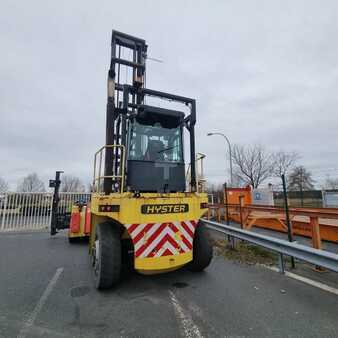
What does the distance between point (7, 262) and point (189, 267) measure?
15.2 ft

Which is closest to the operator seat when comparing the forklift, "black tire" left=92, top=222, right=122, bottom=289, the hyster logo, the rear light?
the forklift

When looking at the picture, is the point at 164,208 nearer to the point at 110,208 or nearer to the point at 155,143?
the point at 110,208

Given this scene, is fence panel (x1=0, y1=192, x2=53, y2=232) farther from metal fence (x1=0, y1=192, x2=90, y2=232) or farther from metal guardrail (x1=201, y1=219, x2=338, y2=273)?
metal guardrail (x1=201, y1=219, x2=338, y2=273)

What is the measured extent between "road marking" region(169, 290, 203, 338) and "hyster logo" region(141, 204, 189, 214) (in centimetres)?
141

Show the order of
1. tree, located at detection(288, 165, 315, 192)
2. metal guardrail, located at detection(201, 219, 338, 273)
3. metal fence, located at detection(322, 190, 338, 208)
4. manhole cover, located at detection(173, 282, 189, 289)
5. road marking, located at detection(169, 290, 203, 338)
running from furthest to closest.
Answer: tree, located at detection(288, 165, 315, 192) < metal fence, located at detection(322, 190, 338, 208) < manhole cover, located at detection(173, 282, 189, 289) < metal guardrail, located at detection(201, 219, 338, 273) < road marking, located at detection(169, 290, 203, 338)

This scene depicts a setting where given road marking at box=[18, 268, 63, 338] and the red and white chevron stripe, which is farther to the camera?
the red and white chevron stripe

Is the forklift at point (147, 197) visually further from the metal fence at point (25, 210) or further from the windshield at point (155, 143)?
the metal fence at point (25, 210)

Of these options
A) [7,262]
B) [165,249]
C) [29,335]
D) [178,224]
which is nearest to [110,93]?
[178,224]

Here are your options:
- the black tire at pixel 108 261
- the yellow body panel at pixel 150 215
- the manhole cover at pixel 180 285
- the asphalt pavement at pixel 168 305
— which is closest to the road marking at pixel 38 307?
the asphalt pavement at pixel 168 305

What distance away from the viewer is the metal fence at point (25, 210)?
10656mm

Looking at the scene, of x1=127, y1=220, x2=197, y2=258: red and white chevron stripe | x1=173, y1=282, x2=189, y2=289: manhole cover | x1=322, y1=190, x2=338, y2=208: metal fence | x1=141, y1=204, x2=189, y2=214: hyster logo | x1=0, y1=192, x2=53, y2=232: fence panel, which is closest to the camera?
x1=127, y1=220, x2=197, y2=258: red and white chevron stripe

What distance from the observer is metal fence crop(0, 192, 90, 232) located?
10.7 meters

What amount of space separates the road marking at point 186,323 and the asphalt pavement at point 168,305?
12mm

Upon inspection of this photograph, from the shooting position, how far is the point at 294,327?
2543 millimetres
